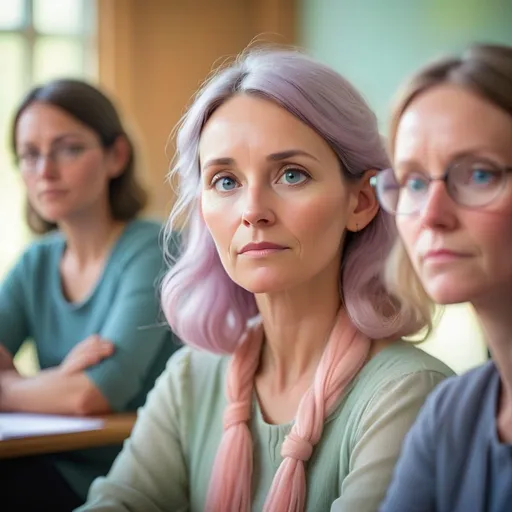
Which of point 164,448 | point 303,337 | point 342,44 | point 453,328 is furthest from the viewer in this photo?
point 342,44

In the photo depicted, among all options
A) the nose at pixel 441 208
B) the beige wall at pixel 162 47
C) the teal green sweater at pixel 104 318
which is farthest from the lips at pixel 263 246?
the beige wall at pixel 162 47

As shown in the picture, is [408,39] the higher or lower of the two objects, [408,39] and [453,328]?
the higher

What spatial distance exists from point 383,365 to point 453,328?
1.67 meters

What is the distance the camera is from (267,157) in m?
1.50

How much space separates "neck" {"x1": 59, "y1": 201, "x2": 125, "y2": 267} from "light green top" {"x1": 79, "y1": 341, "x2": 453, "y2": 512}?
870 mm

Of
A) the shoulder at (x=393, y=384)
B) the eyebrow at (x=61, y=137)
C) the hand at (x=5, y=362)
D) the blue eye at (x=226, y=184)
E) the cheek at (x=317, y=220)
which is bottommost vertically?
the hand at (x=5, y=362)

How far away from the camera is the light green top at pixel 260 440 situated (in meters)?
1.44

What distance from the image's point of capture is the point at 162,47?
4746 mm

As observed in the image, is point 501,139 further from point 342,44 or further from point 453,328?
point 342,44

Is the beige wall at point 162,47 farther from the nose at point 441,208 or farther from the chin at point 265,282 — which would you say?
the nose at point 441,208

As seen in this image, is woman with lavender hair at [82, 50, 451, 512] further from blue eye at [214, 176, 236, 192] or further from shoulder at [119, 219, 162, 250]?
shoulder at [119, 219, 162, 250]

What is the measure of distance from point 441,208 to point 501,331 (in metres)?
0.17

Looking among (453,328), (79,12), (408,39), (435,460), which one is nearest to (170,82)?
(79,12)

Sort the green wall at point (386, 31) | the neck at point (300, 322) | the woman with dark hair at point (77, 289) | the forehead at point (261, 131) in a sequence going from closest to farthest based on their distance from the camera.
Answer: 1. the forehead at point (261, 131)
2. the neck at point (300, 322)
3. the woman with dark hair at point (77, 289)
4. the green wall at point (386, 31)
